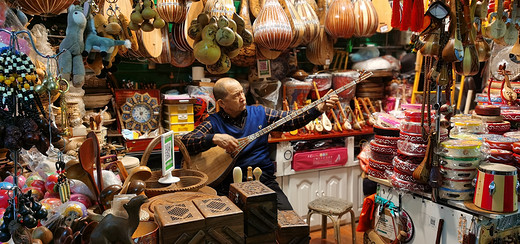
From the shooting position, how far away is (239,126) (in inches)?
115

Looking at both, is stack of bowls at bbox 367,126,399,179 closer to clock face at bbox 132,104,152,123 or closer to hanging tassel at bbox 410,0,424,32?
hanging tassel at bbox 410,0,424,32

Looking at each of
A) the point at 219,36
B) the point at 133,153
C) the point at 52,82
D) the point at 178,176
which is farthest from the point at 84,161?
the point at 133,153

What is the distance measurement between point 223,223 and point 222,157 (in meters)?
1.64

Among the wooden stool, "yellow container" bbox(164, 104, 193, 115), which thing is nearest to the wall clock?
"yellow container" bbox(164, 104, 193, 115)

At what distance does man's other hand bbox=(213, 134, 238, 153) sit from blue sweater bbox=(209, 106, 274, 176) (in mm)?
171

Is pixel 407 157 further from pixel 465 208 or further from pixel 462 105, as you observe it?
pixel 462 105

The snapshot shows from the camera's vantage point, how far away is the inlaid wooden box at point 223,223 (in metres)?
1.11

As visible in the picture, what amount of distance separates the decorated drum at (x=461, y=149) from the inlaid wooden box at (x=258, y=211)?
115 cm

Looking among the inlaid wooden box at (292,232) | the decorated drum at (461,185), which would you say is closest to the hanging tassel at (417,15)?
the decorated drum at (461,185)

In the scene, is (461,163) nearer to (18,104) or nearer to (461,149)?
(461,149)

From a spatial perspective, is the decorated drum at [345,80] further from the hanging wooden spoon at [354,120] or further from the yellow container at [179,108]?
the yellow container at [179,108]

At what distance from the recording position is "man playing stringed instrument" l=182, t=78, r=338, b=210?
2734 millimetres

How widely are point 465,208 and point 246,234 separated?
1287 millimetres

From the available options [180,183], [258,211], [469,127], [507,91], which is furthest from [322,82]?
[258,211]
